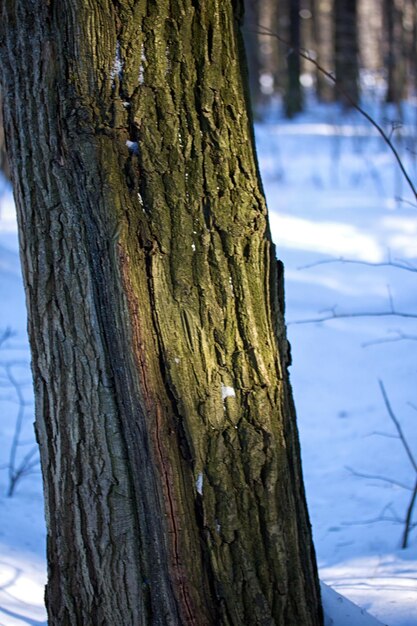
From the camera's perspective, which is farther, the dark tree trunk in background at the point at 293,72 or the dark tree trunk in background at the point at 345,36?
the dark tree trunk in background at the point at 293,72

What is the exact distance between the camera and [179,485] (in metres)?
1.83

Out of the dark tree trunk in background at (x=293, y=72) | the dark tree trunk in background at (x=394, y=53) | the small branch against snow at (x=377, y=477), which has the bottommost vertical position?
the small branch against snow at (x=377, y=477)

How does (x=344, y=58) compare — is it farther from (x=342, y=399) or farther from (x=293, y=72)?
(x=342, y=399)

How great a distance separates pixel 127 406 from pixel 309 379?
3.17 metres

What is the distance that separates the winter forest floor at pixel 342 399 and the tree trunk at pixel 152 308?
0.61m

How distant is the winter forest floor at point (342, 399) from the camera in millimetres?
2855

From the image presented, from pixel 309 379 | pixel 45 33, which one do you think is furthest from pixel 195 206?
pixel 309 379

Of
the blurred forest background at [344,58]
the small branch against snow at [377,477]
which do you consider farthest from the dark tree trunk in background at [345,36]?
the small branch against snow at [377,477]

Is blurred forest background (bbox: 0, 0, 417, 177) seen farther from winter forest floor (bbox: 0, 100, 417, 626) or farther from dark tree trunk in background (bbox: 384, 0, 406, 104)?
winter forest floor (bbox: 0, 100, 417, 626)

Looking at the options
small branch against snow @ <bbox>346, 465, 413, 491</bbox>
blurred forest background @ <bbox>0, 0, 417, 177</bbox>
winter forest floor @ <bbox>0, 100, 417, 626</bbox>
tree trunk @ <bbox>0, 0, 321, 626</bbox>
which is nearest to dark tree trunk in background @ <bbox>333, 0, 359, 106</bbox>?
blurred forest background @ <bbox>0, 0, 417, 177</bbox>

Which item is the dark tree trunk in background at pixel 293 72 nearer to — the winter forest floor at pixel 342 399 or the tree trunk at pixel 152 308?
the winter forest floor at pixel 342 399

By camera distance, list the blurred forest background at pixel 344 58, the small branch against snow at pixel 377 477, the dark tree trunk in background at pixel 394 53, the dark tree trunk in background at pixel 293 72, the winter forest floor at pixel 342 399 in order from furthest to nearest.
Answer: the dark tree trunk in background at pixel 293 72 → the blurred forest background at pixel 344 58 → the dark tree trunk in background at pixel 394 53 → the small branch against snow at pixel 377 477 → the winter forest floor at pixel 342 399

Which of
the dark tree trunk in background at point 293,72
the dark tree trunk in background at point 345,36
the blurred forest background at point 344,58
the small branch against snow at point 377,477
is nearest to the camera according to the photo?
the small branch against snow at point 377,477

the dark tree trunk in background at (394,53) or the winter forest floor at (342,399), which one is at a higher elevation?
the dark tree trunk in background at (394,53)
